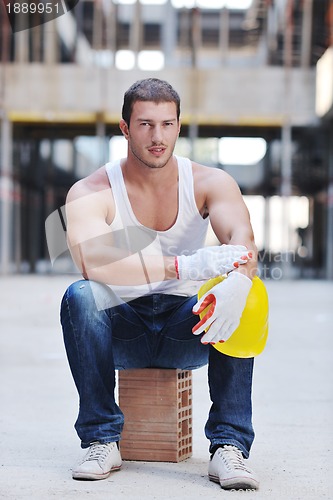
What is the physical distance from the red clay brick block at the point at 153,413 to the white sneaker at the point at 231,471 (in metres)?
0.29

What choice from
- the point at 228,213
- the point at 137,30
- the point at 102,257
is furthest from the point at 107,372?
the point at 137,30

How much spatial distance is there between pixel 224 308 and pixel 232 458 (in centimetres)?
55

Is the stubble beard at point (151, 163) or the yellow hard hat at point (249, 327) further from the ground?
the stubble beard at point (151, 163)

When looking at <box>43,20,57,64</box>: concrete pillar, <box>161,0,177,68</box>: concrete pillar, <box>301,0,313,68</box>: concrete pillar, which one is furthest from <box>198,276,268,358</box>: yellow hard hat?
<box>161,0,177,68</box>: concrete pillar

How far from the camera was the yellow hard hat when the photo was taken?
2.99 metres

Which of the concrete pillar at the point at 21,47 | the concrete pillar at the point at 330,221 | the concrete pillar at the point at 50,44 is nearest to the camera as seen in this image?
the concrete pillar at the point at 330,221

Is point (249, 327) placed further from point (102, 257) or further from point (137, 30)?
point (137, 30)

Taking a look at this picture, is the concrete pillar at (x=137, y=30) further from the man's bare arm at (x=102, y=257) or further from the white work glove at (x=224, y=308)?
the white work glove at (x=224, y=308)

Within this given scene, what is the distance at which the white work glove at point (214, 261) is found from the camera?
9.77ft

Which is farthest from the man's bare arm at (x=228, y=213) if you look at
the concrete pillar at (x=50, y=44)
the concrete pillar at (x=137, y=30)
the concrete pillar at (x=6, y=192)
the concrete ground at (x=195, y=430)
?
the concrete pillar at (x=137, y=30)

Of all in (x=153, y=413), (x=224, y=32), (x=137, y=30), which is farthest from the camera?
(x=224, y=32)

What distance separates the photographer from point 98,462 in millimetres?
3076

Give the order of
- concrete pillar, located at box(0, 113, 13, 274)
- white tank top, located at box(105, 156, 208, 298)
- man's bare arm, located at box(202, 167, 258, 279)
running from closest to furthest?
man's bare arm, located at box(202, 167, 258, 279) → white tank top, located at box(105, 156, 208, 298) → concrete pillar, located at box(0, 113, 13, 274)

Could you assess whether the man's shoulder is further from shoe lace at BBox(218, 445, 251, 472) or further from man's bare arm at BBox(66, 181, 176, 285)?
shoe lace at BBox(218, 445, 251, 472)
